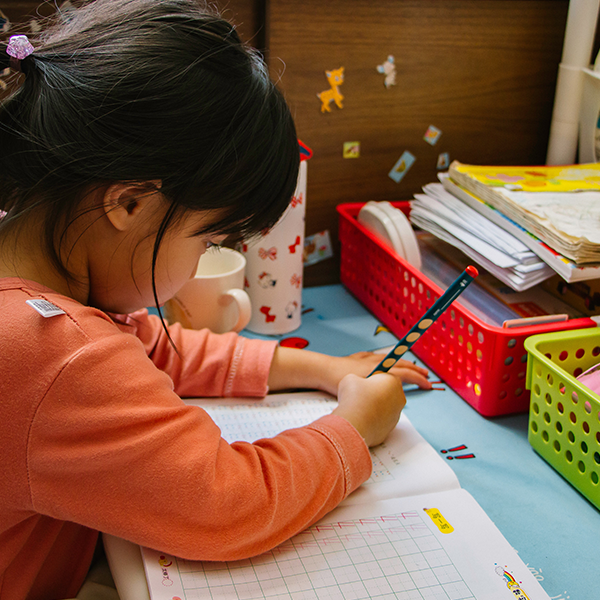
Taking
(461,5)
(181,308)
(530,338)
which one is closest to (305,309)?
(181,308)

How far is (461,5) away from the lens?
3.16ft

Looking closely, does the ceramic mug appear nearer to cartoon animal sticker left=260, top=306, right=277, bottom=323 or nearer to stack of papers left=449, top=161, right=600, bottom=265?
cartoon animal sticker left=260, top=306, right=277, bottom=323

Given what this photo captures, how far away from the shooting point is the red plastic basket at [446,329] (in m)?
0.68

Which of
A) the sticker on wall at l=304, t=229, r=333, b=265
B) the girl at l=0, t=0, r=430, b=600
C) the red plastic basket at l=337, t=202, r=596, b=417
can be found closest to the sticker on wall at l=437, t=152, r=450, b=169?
the red plastic basket at l=337, t=202, r=596, b=417

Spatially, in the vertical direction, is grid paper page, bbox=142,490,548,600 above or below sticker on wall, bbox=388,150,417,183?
below

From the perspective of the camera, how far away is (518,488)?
1.98 ft

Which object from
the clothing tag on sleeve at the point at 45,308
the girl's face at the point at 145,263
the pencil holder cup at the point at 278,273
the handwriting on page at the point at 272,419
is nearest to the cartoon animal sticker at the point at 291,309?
the pencil holder cup at the point at 278,273

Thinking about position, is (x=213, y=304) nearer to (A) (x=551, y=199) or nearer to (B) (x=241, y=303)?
(B) (x=241, y=303)

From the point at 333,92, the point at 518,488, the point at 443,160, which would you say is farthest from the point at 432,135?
the point at 518,488

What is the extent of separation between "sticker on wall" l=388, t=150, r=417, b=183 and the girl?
54cm

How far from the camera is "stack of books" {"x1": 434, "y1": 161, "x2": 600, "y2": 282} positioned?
674mm

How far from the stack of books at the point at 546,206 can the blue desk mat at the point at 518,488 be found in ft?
0.62

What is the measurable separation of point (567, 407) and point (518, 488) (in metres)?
0.09

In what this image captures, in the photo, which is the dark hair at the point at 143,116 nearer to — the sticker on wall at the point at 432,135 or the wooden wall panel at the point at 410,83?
the wooden wall panel at the point at 410,83
